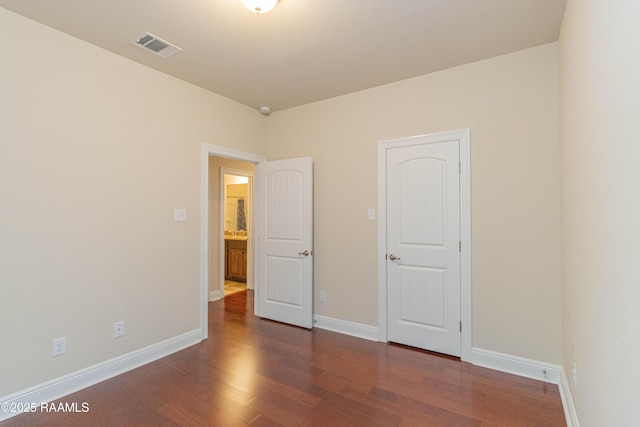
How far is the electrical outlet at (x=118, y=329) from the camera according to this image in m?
2.53

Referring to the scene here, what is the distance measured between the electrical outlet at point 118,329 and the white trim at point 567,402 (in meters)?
3.26

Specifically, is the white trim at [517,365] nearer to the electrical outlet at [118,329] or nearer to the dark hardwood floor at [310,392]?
the dark hardwood floor at [310,392]

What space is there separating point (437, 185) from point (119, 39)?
9.69 ft

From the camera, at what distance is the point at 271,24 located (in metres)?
2.16

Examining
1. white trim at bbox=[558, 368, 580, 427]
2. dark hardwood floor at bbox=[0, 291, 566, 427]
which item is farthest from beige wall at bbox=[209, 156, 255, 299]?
white trim at bbox=[558, 368, 580, 427]

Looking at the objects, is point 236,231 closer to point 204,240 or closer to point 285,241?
point 285,241

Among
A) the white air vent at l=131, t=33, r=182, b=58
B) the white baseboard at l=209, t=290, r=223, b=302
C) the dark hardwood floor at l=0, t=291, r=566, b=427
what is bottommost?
the dark hardwood floor at l=0, t=291, r=566, b=427

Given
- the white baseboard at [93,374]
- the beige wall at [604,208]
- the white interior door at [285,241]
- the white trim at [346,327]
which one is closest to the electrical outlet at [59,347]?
the white baseboard at [93,374]

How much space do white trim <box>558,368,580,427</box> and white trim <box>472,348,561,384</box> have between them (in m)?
0.07

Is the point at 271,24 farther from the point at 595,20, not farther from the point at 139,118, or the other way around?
the point at 595,20

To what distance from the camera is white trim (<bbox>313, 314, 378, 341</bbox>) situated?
10.7 ft

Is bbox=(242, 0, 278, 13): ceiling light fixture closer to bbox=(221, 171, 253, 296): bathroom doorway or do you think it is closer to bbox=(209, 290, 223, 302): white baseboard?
bbox=(221, 171, 253, 296): bathroom doorway

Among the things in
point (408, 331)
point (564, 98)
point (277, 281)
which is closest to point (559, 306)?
point (408, 331)

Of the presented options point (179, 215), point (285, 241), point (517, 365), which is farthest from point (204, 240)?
point (517, 365)
